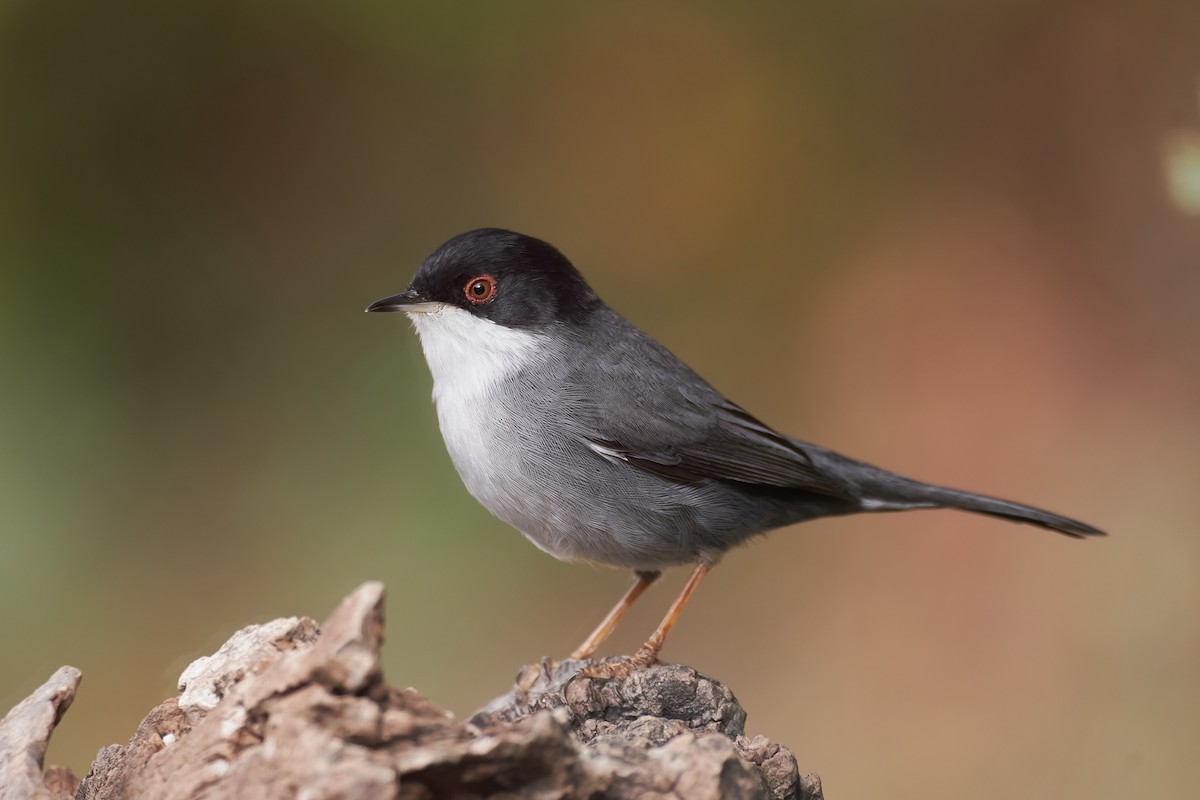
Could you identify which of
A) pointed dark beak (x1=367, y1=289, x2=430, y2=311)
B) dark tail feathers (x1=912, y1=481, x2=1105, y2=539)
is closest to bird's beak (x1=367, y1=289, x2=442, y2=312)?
pointed dark beak (x1=367, y1=289, x2=430, y2=311)

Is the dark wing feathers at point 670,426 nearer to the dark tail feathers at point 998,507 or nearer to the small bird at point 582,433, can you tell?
the small bird at point 582,433

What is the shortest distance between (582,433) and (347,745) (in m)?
1.88

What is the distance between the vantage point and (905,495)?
4520 mm

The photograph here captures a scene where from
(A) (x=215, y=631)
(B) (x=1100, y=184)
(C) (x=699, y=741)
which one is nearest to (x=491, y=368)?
(C) (x=699, y=741)

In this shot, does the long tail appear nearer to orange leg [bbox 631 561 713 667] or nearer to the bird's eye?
orange leg [bbox 631 561 713 667]

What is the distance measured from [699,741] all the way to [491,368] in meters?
1.82

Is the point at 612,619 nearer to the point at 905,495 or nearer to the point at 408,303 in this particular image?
the point at 905,495

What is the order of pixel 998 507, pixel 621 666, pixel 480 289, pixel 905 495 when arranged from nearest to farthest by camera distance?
pixel 621 666
pixel 480 289
pixel 998 507
pixel 905 495

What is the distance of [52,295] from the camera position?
5586 mm

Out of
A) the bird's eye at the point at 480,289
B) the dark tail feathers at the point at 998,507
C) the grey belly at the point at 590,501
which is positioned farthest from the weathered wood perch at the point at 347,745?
the dark tail feathers at the point at 998,507

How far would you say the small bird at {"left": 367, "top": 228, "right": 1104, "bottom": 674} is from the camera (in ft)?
13.1

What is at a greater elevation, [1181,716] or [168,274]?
[1181,716]

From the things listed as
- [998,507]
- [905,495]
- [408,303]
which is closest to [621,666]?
[905,495]

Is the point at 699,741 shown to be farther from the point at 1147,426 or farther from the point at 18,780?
the point at 1147,426
